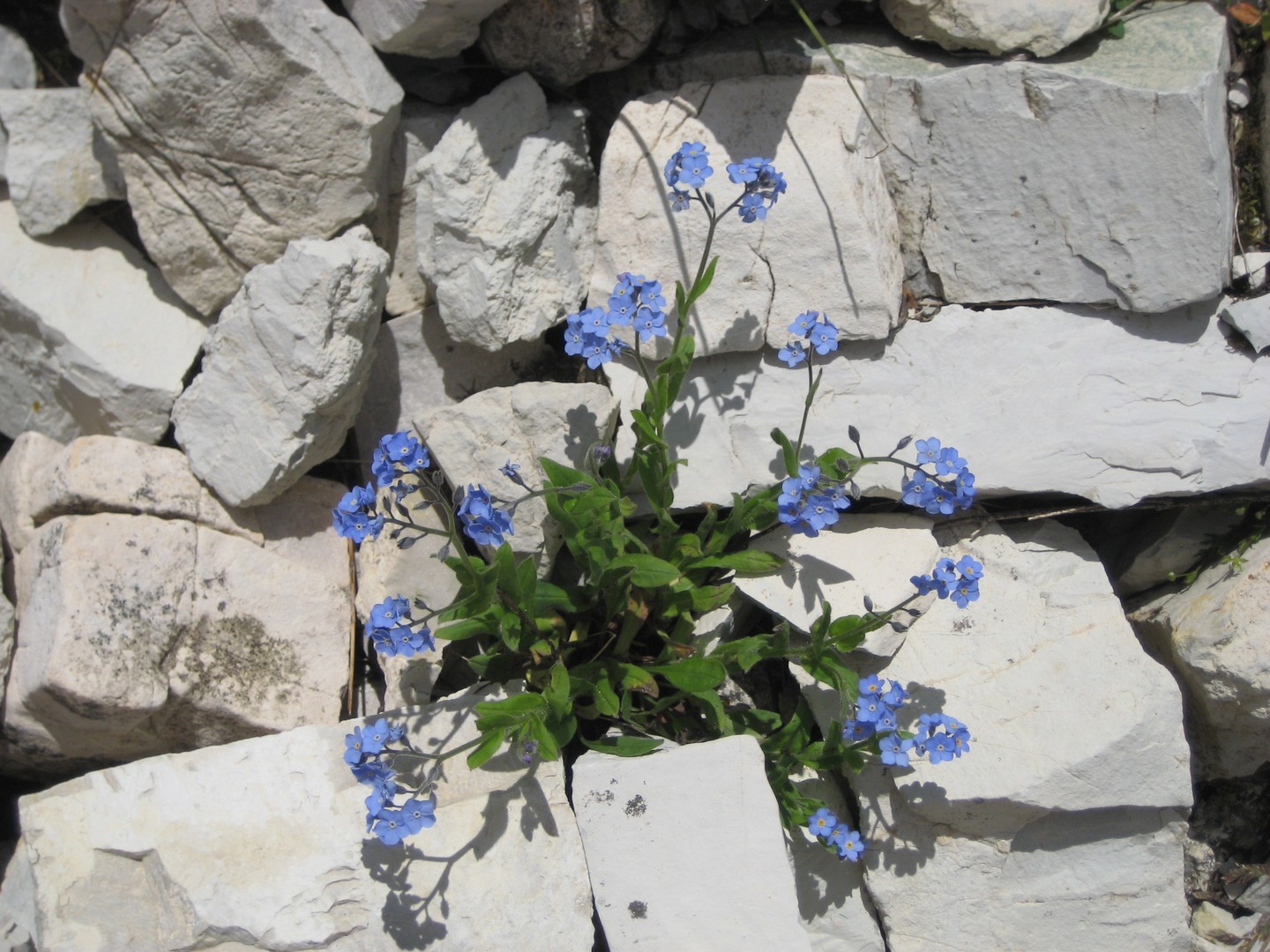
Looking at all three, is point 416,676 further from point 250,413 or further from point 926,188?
point 926,188

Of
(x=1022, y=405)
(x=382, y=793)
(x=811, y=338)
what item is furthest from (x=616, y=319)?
(x=382, y=793)

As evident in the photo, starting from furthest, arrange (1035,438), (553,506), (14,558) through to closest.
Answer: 1. (14,558)
2. (1035,438)
3. (553,506)

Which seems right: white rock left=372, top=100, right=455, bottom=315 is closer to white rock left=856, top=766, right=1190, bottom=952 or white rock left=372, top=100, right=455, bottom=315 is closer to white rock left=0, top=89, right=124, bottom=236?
white rock left=0, top=89, right=124, bottom=236

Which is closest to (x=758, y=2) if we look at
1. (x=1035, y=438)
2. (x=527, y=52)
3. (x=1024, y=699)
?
(x=527, y=52)

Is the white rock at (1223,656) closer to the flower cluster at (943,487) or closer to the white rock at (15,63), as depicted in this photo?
the flower cluster at (943,487)

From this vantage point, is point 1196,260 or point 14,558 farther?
point 14,558

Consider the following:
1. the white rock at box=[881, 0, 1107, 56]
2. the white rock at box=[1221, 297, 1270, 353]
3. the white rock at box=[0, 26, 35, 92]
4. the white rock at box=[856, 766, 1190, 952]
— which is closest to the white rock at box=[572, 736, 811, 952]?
the white rock at box=[856, 766, 1190, 952]
